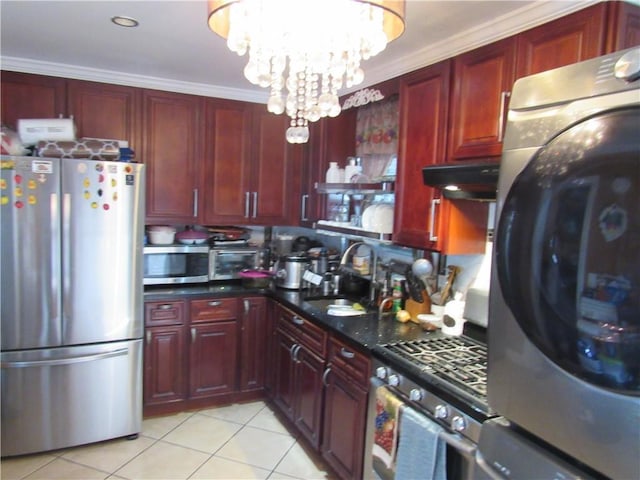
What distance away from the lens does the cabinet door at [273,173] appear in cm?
345

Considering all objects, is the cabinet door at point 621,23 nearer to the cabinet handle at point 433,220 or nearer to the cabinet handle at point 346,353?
the cabinet handle at point 433,220

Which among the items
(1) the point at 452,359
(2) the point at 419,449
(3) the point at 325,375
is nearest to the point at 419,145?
(1) the point at 452,359

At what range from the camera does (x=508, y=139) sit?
114cm

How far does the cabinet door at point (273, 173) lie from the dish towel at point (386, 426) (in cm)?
192

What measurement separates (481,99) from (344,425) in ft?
5.57

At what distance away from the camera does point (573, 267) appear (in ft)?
3.14

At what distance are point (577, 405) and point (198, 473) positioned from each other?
2.17m

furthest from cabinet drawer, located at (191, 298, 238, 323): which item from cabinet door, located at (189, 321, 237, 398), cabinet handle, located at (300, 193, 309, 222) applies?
cabinet handle, located at (300, 193, 309, 222)

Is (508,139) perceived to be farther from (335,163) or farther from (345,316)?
(335,163)

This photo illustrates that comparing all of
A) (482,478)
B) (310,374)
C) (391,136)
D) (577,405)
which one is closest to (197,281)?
(310,374)

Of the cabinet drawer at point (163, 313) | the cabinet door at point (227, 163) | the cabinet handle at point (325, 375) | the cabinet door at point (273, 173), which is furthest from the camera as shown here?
the cabinet door at point (273, 173)

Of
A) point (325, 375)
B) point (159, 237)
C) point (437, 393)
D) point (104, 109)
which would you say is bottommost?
point (325, 375)

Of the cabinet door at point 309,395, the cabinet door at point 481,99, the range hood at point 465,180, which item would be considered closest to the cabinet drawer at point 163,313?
the cabinet door at point 309,395

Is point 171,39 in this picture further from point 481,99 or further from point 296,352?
point 296,352
